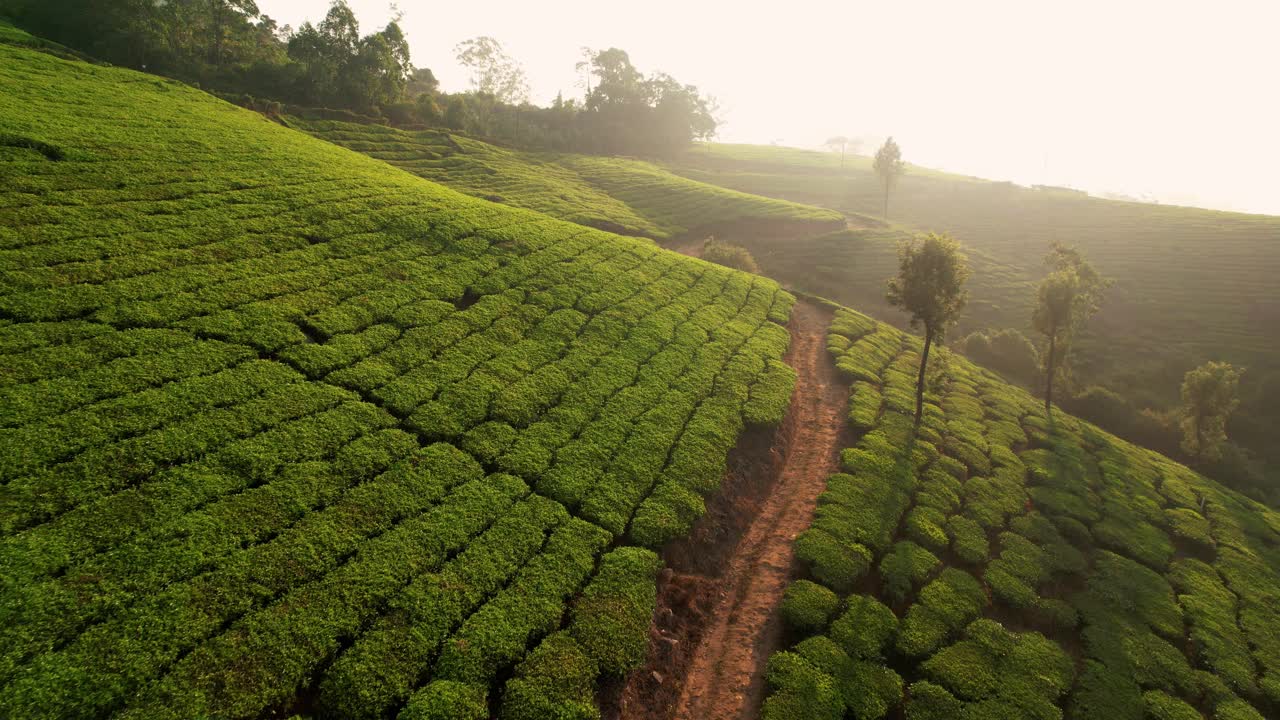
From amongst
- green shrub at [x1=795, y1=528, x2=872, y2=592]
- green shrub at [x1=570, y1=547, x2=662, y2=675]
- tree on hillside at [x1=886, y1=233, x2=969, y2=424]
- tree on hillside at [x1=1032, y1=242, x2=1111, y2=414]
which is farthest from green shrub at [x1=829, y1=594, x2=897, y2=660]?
tree on hillside at [x1=1032, y1=242, x2=1111, y2=414]

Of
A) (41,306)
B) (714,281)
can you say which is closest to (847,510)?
(714,281)

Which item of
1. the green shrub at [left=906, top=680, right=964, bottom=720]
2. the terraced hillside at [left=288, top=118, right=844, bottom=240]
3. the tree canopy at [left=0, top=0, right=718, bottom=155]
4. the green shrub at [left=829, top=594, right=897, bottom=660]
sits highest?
the tree canopy at [left=0, top=0, right=718, bottom=155]

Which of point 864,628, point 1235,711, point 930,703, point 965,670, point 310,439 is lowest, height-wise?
point 1235,711

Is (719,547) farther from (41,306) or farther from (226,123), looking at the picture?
(226,123)

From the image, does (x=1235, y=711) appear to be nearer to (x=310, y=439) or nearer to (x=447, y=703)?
(x=447, y=703)

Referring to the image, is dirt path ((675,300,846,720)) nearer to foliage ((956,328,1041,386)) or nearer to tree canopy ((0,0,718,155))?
foliage ((956,328,1041,386))

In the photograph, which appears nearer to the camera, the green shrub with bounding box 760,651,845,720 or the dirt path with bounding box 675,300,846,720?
the green shrub with bounding box 760,651,845,720

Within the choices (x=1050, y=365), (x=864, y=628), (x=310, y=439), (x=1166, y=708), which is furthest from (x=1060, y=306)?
(x=310, y=439)
